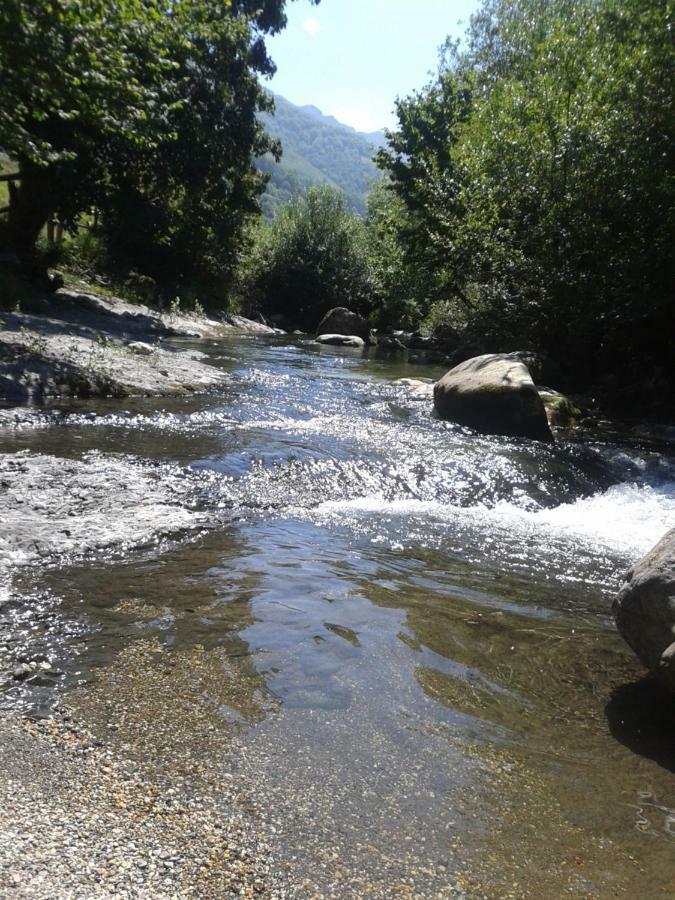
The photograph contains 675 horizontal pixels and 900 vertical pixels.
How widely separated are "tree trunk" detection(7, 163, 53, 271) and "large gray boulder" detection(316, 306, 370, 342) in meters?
15.8

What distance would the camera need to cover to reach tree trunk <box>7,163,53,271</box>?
21.2 m

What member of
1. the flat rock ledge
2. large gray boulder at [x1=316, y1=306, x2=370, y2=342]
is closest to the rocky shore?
the flat rock ledge

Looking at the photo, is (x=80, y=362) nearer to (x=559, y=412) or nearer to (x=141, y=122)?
(x=141, y=122)

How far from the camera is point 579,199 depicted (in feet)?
51.0

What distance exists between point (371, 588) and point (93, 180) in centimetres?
2123

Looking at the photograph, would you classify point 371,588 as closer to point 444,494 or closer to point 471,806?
point 471,806

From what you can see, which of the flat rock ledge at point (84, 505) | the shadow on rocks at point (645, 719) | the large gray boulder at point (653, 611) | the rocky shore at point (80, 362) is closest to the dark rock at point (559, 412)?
the rocky shore at point (80, 362)

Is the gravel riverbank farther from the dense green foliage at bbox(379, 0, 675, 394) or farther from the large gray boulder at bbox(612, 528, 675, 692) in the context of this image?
the dense green foliage at bbox(379, 0, 675, 394)

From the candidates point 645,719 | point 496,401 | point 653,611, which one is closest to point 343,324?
point 496,401

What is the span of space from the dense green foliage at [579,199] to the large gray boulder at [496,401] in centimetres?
403

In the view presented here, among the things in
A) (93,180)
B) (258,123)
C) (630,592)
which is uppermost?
(258,123)

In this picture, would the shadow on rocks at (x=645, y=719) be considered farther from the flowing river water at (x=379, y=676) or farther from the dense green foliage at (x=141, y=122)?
the dense green foliage at (x=141, y=122)

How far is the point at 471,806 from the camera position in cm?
295

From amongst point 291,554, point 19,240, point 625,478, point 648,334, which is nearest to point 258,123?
point 19,240
